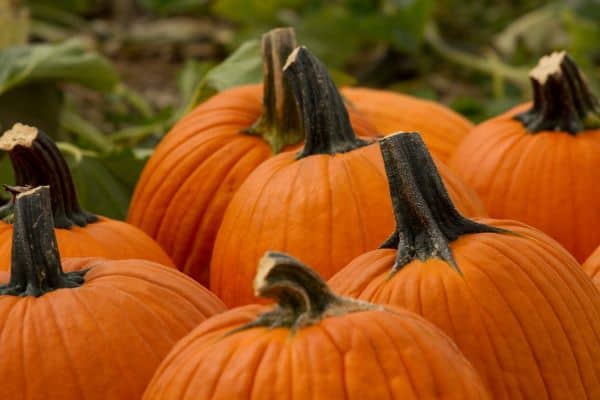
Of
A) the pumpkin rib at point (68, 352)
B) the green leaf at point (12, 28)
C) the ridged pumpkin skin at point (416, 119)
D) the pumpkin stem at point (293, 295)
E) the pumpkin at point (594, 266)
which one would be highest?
the green leaf at point (12, 28)

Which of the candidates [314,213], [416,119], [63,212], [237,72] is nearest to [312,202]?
[314,213]

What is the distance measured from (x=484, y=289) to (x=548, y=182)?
2.98 ft

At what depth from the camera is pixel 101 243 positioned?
2270mm

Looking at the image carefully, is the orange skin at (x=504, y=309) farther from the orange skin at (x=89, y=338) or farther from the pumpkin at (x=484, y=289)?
the orange skin at (x=89, y=338)

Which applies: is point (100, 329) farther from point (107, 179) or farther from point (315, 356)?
point (107, 179)

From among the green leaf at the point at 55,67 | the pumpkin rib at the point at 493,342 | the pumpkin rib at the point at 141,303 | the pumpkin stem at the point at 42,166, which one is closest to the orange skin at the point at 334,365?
the pumpkin rib at the point at 493,342

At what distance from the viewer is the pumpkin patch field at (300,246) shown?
1.50 metres

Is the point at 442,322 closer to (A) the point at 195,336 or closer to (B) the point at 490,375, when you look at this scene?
(B) the point at 490,375

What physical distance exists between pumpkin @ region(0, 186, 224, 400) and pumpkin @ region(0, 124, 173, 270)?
1.03 feet

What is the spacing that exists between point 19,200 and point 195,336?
42cm

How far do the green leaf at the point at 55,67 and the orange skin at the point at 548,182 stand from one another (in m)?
1.39

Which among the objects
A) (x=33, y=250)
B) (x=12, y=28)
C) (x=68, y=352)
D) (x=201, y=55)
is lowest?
(x=201, y=55)

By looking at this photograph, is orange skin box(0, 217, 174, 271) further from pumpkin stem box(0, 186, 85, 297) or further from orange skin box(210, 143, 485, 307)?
pumpkin stem box(0, 186, 85, 297)

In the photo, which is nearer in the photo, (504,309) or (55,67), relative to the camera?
(504,309)
